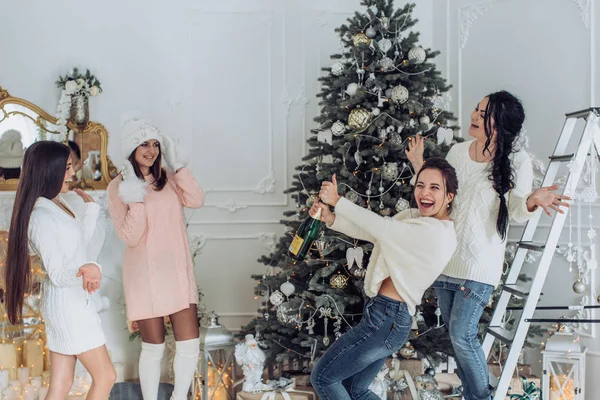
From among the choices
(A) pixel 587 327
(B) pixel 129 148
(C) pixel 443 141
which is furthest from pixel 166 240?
(A) pixel 587 327

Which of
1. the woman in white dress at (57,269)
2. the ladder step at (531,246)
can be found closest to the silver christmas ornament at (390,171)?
the ladder step at (531,246)

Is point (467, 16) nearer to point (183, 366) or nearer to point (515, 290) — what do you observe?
point (515, 290)

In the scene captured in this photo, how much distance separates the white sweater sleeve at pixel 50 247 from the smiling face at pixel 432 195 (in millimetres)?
1501

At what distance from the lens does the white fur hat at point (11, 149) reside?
4.73 m

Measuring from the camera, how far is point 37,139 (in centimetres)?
485

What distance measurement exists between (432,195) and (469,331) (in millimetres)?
672

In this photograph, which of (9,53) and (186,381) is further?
(9,53)

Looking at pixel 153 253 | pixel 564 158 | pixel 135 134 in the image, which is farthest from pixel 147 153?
pixel 564 158

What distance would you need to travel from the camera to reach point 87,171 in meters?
4.89

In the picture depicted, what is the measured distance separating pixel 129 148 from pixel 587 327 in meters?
2.92

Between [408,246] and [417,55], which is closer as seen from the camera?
[408,246]

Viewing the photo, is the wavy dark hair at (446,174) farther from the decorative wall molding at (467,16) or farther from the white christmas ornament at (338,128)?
the decorative wall molding at (467,16)

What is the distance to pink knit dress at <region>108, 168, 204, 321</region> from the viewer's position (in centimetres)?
367

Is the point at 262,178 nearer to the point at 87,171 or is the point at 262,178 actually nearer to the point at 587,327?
the point at 87,171
